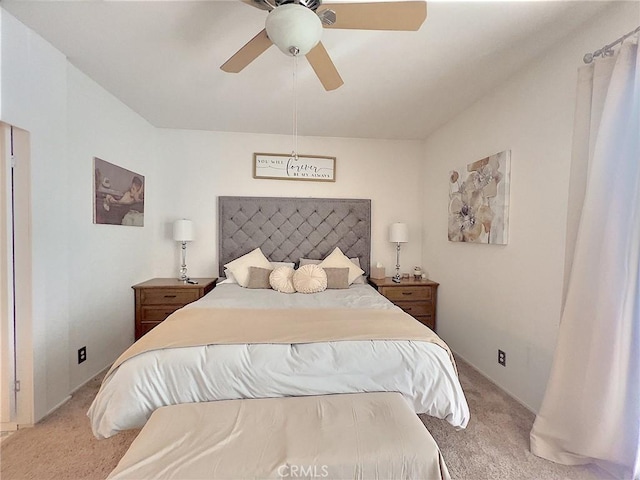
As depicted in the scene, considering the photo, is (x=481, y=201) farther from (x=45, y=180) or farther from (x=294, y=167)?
(x=45, y=180)

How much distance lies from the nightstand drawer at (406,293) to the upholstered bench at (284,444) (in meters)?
2.13

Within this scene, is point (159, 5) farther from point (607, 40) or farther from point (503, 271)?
point (503, 271)

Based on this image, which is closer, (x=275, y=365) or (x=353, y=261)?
(x=275, y=365)

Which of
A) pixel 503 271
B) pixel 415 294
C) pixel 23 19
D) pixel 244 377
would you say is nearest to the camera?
pixel 244 377

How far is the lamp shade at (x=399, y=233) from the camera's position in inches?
152

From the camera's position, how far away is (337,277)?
3402 mm

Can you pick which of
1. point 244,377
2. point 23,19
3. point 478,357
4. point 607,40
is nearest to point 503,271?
point 478,357

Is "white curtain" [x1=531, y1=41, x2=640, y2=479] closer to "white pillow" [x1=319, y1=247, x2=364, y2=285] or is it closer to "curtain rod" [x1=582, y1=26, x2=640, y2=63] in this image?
"curtain rod" [x1=582, y1=26, x2=640, y2=63]

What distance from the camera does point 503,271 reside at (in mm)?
2590

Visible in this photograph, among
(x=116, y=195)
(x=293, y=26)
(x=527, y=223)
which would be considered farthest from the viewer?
(x=116, y=195)

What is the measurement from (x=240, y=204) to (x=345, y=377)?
277cm

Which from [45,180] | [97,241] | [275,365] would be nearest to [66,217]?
[45,180]

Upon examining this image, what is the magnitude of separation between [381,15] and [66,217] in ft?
8.74

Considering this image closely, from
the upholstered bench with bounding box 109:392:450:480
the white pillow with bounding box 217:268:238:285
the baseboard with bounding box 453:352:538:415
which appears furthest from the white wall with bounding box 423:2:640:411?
the white pillow with bounding box 217:268:238:285
